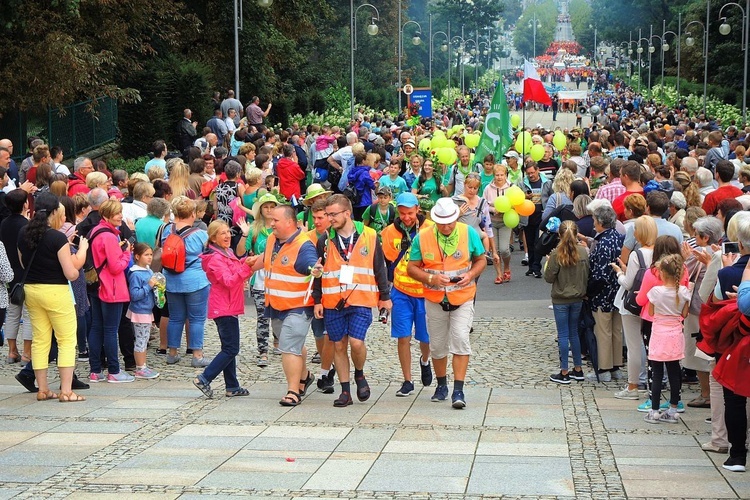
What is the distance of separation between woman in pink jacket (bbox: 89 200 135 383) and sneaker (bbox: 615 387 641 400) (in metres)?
4.49

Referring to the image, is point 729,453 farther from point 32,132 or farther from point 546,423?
point 32,132

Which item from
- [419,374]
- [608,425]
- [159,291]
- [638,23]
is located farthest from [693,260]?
[638,23]

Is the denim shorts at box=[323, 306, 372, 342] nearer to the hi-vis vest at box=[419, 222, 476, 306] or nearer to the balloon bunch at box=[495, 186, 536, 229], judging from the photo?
the hi-vis vest at box=[419, 222, 476, 306]

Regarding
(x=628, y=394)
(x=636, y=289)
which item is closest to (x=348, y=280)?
(x=636, y=289)

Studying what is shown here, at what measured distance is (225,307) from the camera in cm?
1077

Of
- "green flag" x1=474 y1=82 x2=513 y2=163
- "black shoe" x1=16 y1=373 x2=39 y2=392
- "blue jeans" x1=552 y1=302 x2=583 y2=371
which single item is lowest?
"black shoe" x1=16 y1=373 x2=39 y2=392

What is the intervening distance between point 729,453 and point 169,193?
772cm

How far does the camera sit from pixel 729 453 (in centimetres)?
859

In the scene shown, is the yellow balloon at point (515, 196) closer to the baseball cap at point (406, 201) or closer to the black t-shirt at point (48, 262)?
the baseball cap at point (406, 201)

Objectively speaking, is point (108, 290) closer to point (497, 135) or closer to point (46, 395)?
point (46, 395)

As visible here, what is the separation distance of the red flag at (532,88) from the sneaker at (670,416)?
11.9 meters

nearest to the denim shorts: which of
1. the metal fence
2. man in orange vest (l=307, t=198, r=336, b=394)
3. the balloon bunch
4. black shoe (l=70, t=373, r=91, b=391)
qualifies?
man in orange vest (l=307, t=198, r=336, b=394)

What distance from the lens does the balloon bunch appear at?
1744cm

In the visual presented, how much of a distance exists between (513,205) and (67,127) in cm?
1556
